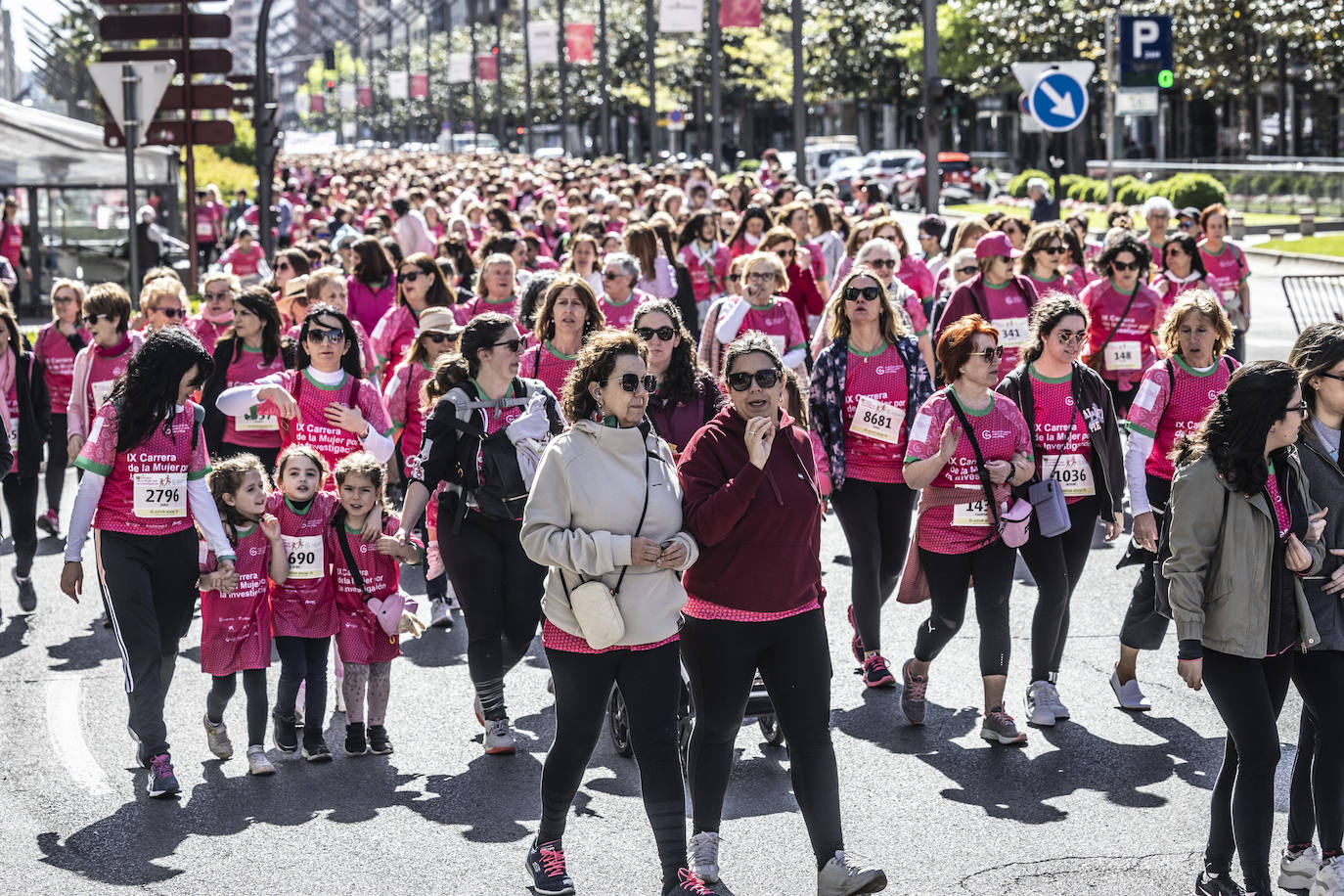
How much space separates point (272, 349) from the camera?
9.41m

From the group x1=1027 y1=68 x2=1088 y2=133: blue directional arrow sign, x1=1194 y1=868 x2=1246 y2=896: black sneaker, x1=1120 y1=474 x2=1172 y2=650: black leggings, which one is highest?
x1=1027 y1=68 x2=1088 y2=133: blue directional arrow sign

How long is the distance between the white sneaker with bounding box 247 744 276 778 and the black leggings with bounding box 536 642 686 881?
2029 millimetres

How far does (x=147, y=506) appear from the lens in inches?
280

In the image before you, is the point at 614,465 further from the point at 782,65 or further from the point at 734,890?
the point at 782,65

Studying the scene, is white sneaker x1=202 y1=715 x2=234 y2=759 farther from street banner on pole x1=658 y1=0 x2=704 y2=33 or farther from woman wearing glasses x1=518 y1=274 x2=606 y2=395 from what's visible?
street banner on pole x1=658 y1=0 x2=704 y2=33

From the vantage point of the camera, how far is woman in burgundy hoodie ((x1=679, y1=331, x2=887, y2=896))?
571 cm

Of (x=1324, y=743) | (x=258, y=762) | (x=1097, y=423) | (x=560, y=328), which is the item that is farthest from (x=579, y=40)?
(x=1324, y=743)

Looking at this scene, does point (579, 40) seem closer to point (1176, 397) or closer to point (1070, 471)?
point (1176, 397)

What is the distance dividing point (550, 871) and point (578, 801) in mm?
1094

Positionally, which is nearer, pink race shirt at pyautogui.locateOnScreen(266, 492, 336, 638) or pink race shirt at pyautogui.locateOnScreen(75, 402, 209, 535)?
pink race shirt at pyautogui.locateOnScreen(75, 402, 209, 535)

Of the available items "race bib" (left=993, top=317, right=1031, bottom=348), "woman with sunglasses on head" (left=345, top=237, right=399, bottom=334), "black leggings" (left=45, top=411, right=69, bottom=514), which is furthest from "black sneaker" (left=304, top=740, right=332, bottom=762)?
"woman with sunglasses on head" (left=345, top=237, right=399, bottom=334)

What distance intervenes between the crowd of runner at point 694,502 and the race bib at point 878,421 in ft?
0.05

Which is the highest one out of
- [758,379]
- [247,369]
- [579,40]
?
[579,40]

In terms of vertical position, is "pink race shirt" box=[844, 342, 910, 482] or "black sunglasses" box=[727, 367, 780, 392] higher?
"black sunglasses" box=[727, 367, 780, 392]
